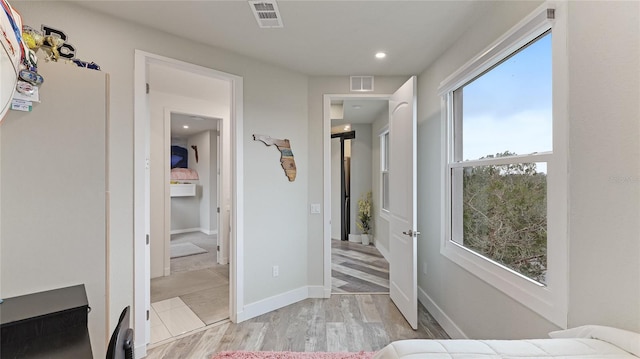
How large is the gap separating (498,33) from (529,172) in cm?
94

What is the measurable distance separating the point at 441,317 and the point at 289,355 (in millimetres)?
1463

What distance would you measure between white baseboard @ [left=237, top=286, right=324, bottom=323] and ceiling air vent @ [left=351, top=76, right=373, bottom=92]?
2427 mm

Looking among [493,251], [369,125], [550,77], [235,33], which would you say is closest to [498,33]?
Result: [550,77]

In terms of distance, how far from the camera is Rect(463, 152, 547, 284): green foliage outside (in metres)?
1.49

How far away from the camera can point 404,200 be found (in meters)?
2.70

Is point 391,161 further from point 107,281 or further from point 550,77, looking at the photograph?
point 107,281

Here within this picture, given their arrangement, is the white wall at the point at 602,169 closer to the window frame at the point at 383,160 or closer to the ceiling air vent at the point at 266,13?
the ceiling air vent at the point at 266,13

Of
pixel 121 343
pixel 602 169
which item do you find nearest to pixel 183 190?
pixel 121 343

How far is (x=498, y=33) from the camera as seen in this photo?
175cm

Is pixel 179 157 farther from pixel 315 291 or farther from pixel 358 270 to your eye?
pixel 315 291

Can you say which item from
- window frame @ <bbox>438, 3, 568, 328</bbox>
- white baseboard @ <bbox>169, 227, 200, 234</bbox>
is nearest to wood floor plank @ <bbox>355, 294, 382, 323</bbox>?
window frame @ <bbox>438, 3, 568, 328</bbox>

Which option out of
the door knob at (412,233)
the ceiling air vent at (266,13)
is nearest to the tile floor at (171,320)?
the door knob at (412,233)

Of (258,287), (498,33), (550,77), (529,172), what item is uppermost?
(498,33)

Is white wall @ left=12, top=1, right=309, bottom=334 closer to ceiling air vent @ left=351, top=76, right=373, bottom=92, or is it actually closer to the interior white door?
ceiling air vent @ left=351, top=76, right=373, bottom=92
